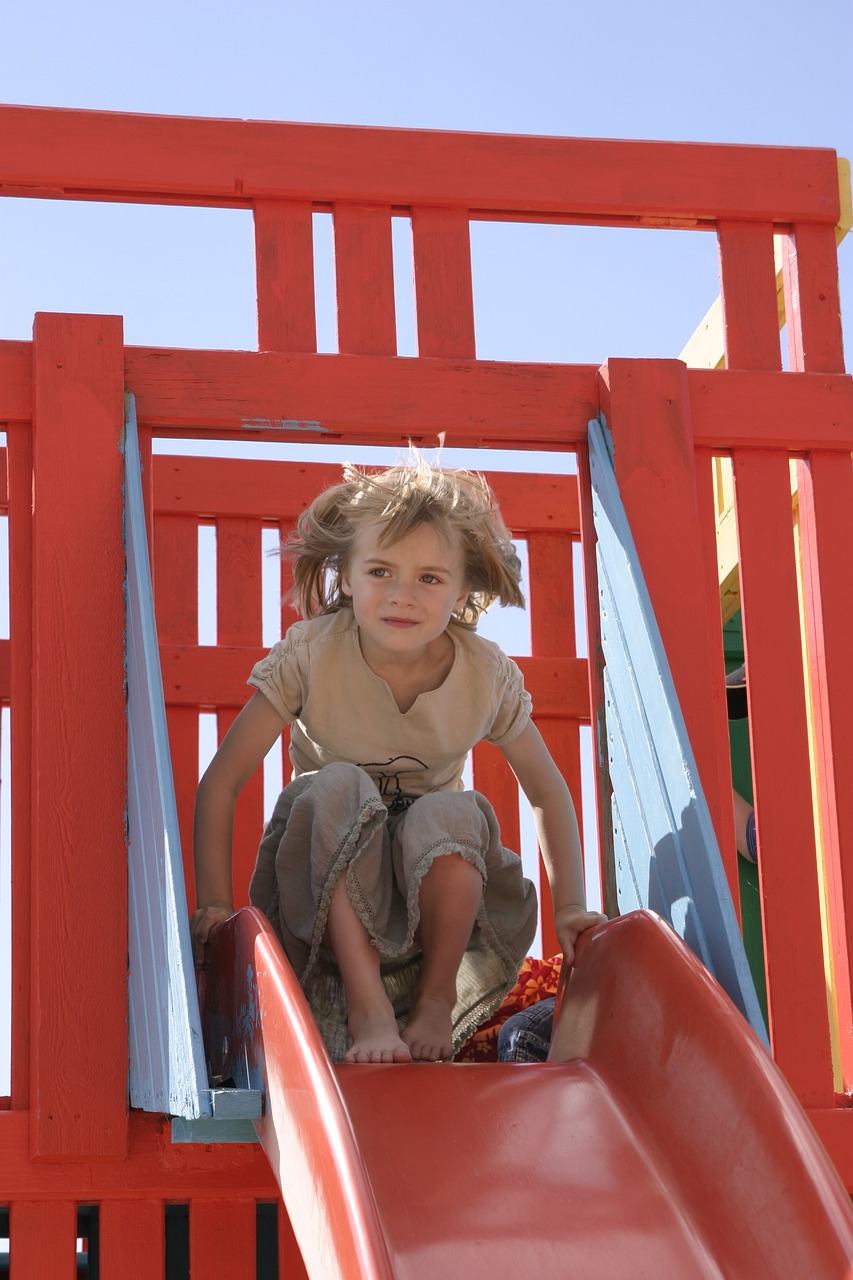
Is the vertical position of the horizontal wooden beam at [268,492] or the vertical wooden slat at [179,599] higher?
the horizontal wooden beam at [268,492]

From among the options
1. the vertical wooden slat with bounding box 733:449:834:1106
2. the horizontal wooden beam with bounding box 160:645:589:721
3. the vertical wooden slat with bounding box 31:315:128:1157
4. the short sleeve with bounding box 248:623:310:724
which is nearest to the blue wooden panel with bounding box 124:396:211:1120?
the vertical wooden slat with bounding box 31:315:128:1157

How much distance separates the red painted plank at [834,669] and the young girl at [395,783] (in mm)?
545

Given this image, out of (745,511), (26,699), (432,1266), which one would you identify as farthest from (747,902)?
(432,1266)

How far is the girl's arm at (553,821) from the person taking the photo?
123 inches

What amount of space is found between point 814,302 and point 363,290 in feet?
3.29

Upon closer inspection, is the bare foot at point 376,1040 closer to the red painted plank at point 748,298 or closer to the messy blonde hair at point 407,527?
the messy blonde hair at point 407,527

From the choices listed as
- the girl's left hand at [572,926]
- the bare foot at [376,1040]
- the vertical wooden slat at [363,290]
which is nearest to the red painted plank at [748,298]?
the vertical wooden slat at [363,290]

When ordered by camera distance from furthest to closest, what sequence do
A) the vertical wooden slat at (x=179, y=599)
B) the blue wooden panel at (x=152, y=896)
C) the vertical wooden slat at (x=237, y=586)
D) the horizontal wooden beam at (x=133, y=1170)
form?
the vertical wooden slat at (x=237, y=586), the vertical wooden slat at (x=179, y=599), the horizontal wooden beam at (x=133, y=1170), the blue wooden panel at (x=152, y=896)

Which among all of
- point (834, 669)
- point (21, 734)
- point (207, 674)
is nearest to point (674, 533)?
point (834, 669)

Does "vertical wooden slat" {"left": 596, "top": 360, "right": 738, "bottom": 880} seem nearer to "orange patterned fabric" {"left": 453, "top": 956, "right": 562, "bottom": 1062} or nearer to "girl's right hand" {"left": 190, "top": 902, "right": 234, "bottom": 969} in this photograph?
"orange patterned fabric" {"left": 453, "top": 956, "right": 562, "bottom": 1062}

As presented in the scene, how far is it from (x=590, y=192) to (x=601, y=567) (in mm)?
864

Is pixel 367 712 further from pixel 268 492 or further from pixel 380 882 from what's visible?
pixel 268 492

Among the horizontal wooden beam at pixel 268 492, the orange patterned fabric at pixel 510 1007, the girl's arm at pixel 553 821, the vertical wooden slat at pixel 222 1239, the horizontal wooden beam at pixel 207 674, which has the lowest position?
the vertical wooden slat at pixel 222 1239

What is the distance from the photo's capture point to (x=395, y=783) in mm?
3227
